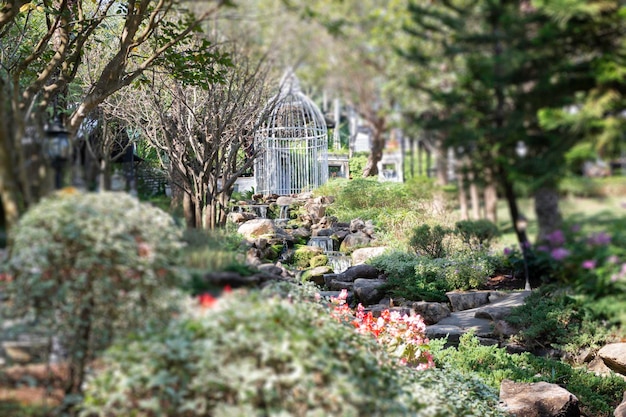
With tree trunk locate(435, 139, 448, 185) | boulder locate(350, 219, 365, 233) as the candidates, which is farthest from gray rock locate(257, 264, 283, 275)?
boulder locate(350, 219, 365, 233)

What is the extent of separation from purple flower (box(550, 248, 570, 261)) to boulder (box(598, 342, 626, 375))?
3439mm

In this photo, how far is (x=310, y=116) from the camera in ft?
21.5

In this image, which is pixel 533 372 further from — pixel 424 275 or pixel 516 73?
pixel 516 73

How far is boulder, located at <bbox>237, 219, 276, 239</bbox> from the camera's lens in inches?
311

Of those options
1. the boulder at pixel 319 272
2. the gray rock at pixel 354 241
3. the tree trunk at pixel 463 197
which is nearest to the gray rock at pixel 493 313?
the gray rock at pixel 354 241

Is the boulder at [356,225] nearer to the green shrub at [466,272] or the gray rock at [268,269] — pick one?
Result: the green shrub at [466,272]

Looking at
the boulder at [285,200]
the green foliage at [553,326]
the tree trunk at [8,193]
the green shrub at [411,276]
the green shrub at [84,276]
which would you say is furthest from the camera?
the green shrub at [411,276]

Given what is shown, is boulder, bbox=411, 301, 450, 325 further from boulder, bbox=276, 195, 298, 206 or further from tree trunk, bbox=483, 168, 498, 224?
tree trunk, bbox=483, 168, 498, 224

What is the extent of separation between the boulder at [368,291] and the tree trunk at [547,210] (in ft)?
17.4

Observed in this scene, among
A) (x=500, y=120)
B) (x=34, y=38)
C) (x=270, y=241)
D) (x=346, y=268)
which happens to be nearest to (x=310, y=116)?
(x=270, y=241)

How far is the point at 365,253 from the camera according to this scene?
859 cm

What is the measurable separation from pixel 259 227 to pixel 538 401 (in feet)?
13.8

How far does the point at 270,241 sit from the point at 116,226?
5.42 m

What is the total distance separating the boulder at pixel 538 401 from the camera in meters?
4.77
